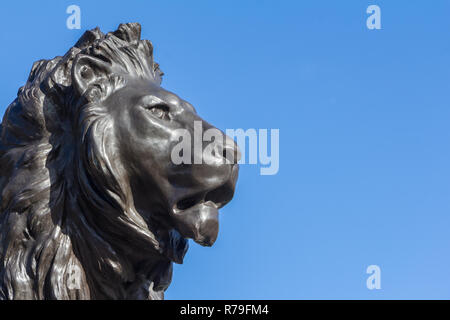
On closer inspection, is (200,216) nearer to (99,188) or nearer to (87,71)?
(99,188)

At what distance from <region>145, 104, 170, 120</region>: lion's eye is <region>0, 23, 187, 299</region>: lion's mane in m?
0.21

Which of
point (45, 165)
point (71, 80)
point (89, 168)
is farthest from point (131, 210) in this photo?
point (71, 80)

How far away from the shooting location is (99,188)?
10.2 ft

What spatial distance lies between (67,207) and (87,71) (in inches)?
25.5

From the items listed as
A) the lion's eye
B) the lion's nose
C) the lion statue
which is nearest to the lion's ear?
the lion statue

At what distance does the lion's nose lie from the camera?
10.2ft

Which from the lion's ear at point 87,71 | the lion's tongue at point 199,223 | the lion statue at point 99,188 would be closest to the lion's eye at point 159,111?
the lion statue at point 99,188

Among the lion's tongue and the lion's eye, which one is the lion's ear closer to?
the lion's eye

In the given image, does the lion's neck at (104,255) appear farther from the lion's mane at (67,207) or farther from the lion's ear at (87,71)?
the lion's ear at (87,71)

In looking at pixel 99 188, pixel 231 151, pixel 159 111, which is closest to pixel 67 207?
pixel 99 188

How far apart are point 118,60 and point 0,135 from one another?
2.25 feet
